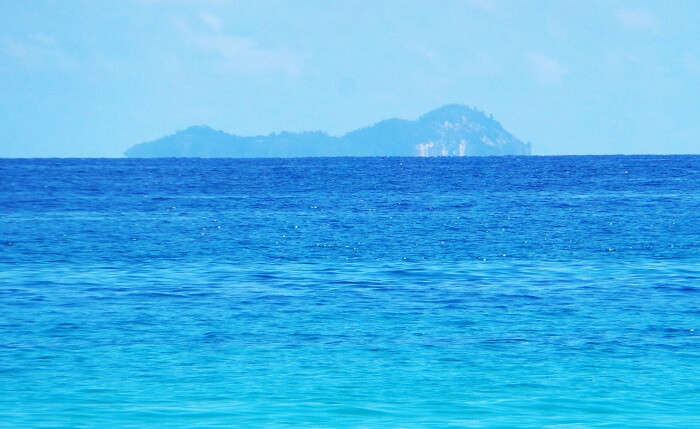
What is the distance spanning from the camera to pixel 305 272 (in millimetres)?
31562

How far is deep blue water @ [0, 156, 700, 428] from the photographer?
574 inches

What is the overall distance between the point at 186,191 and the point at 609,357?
81031 mm

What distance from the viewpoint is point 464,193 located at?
8838 centimetres

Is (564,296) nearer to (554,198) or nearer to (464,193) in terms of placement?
(554,198)

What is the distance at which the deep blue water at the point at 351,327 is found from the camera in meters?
14.6

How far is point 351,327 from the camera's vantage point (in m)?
20.8

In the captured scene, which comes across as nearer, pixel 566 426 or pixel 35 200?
pixel 566 426

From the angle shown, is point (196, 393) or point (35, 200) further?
point (35, 200)

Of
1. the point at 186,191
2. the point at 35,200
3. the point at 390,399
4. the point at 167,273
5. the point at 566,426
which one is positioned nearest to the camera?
the point at 566,426

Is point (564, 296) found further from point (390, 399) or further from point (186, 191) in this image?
point (186, 191)

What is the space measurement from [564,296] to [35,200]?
62.5 metres

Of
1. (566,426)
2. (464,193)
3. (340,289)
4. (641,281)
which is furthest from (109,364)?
(464,193)

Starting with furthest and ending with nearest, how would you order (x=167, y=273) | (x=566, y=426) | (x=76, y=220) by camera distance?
1. (x=76, y=220)
2. (x=167, y=273)
3. (x=566, y=426)

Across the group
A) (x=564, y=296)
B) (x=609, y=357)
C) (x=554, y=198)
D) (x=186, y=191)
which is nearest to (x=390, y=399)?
(x=609, y=357)
